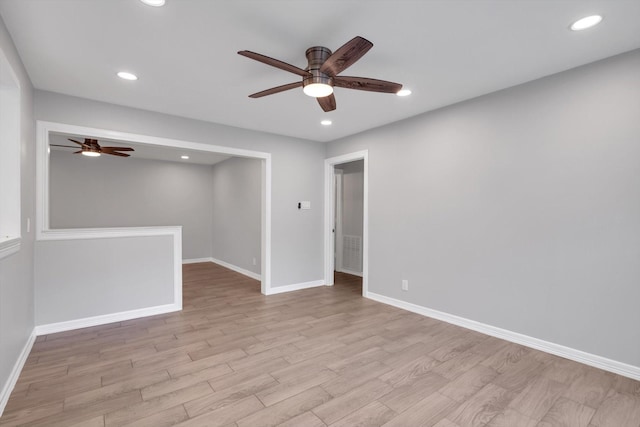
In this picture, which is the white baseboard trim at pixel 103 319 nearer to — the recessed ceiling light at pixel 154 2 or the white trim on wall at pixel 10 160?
the white trim on wall at pixel 10 160

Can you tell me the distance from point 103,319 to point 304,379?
2563mm

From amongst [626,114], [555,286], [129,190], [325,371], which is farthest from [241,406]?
[129,190]

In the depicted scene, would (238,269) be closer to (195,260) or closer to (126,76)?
(195,260)

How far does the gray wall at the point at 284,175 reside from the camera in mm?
3738

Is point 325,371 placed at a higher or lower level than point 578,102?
lower

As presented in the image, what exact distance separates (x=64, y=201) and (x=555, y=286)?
7.99m

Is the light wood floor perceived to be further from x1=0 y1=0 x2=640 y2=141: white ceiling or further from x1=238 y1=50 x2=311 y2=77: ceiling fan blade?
x1=0 y1=0 x2=640 y2=141: white ceiling

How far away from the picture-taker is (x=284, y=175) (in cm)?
487

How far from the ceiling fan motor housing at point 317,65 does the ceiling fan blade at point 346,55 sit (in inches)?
1.6

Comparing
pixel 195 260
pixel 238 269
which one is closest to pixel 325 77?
pixel 238 269

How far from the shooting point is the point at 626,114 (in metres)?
2.37

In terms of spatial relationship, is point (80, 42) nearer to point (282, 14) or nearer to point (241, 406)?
point (282, 14)

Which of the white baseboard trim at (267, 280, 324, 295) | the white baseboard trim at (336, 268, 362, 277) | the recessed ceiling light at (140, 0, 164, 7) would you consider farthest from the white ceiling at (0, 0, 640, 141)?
the white baseboard trim at (336, 268, 362, 277)

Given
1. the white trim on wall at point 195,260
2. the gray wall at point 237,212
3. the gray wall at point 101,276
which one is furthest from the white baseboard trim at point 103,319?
the white trim on wall at point 195,260
